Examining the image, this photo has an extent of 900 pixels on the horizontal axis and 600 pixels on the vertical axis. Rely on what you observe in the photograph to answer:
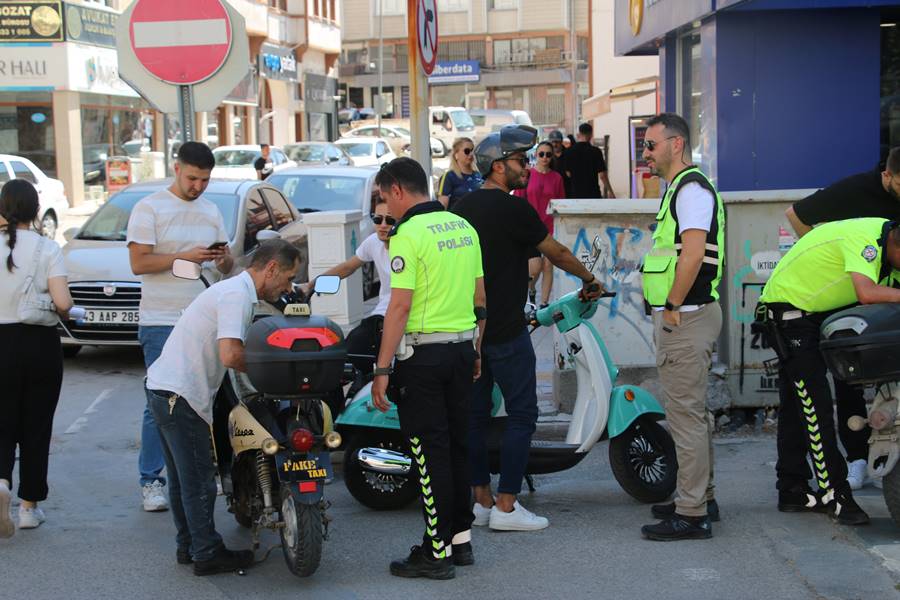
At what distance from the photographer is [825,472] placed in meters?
5.91

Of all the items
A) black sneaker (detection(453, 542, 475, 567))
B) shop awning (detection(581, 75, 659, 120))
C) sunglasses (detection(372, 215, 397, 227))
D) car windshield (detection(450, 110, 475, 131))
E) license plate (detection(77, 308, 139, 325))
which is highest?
car windshield (detection(450, 110, 475, 131))

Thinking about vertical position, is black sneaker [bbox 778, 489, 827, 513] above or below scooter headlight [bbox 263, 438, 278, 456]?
below

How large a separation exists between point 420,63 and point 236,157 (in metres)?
24.0

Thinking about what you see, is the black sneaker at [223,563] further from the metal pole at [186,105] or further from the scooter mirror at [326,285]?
the metal pole at [186,105]

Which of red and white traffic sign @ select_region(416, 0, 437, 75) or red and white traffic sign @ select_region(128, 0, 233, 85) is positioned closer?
red and white traffic sign @ select_region(128, 0, 233, 85)

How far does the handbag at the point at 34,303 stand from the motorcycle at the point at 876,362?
3.72 meters

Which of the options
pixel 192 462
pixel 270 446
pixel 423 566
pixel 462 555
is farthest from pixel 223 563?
pixel 462 555

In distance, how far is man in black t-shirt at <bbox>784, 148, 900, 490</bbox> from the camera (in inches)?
251

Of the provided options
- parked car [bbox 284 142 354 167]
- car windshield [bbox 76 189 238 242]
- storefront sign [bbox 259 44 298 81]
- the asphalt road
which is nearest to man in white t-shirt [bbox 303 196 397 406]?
the asphalt road

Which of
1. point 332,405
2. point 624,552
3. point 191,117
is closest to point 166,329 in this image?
point 332,405

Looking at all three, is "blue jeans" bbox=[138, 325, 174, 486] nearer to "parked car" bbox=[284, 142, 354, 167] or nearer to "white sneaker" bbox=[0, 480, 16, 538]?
"white sneaker" bbox=[0, 480, 16, 538]

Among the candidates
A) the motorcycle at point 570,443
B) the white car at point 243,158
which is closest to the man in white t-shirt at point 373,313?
the motorcycle at point 570,443

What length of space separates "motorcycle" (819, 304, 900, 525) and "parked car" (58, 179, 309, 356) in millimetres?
6292

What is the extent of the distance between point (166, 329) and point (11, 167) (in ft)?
59.5
